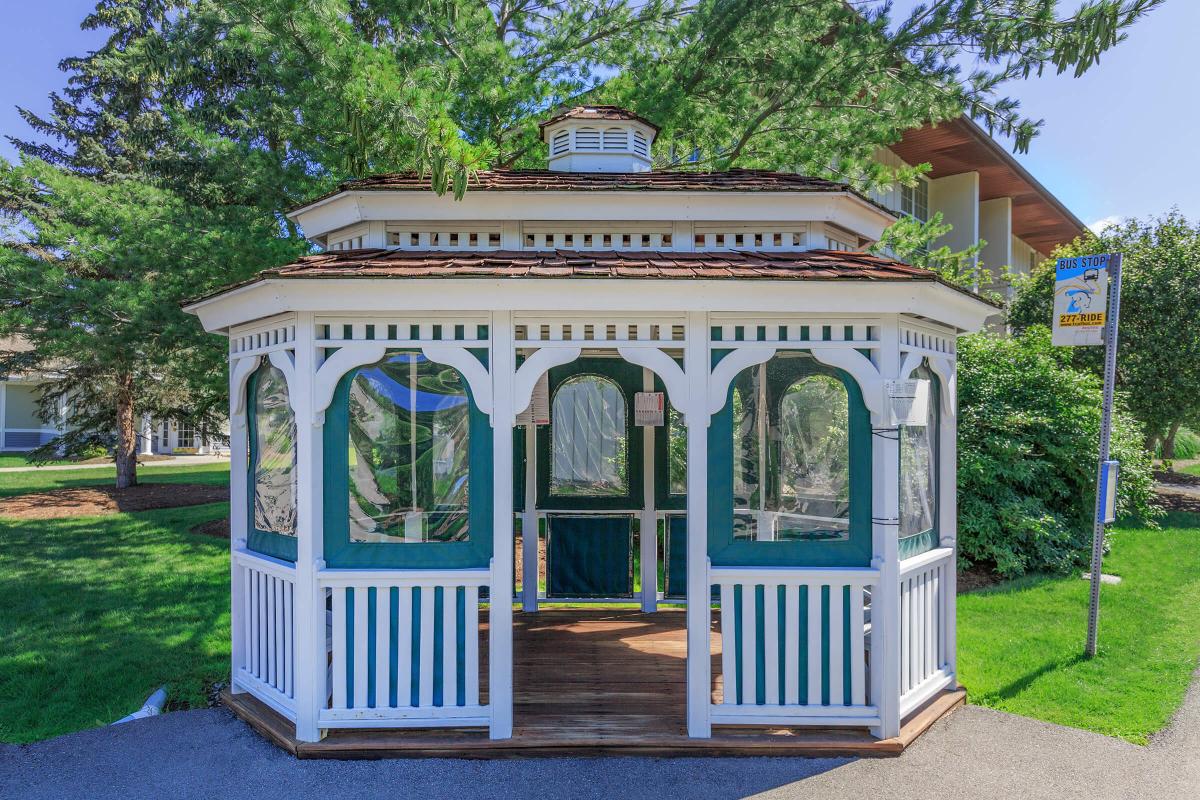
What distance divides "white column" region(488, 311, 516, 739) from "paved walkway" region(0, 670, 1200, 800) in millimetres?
337

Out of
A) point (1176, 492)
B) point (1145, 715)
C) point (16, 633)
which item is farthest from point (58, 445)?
point (1176, 492)

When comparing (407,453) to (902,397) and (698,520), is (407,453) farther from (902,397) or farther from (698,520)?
(902,397)

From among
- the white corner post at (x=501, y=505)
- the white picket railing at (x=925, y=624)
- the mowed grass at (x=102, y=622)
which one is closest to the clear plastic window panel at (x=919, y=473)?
the white picket railing at (x=925, y=624)

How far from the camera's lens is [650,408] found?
253 inches

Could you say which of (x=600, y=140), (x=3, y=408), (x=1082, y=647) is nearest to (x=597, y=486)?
(x=600, y=140)

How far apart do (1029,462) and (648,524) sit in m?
4.95

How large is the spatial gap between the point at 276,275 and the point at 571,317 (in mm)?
1641

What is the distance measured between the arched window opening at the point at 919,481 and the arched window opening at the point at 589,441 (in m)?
2.94

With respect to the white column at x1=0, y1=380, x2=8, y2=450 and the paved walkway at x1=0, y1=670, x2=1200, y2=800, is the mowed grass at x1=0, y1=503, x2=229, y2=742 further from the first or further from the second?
the white column at x1=0, y1=380, x2=8, y2=450

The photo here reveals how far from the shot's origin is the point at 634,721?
422cm

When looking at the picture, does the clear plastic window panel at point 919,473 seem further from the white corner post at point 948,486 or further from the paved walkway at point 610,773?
the paved walkway at point 610,773

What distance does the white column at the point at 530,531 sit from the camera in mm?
6547

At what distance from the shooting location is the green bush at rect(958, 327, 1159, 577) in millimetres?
8180

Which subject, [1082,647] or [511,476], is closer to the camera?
[511,476]
